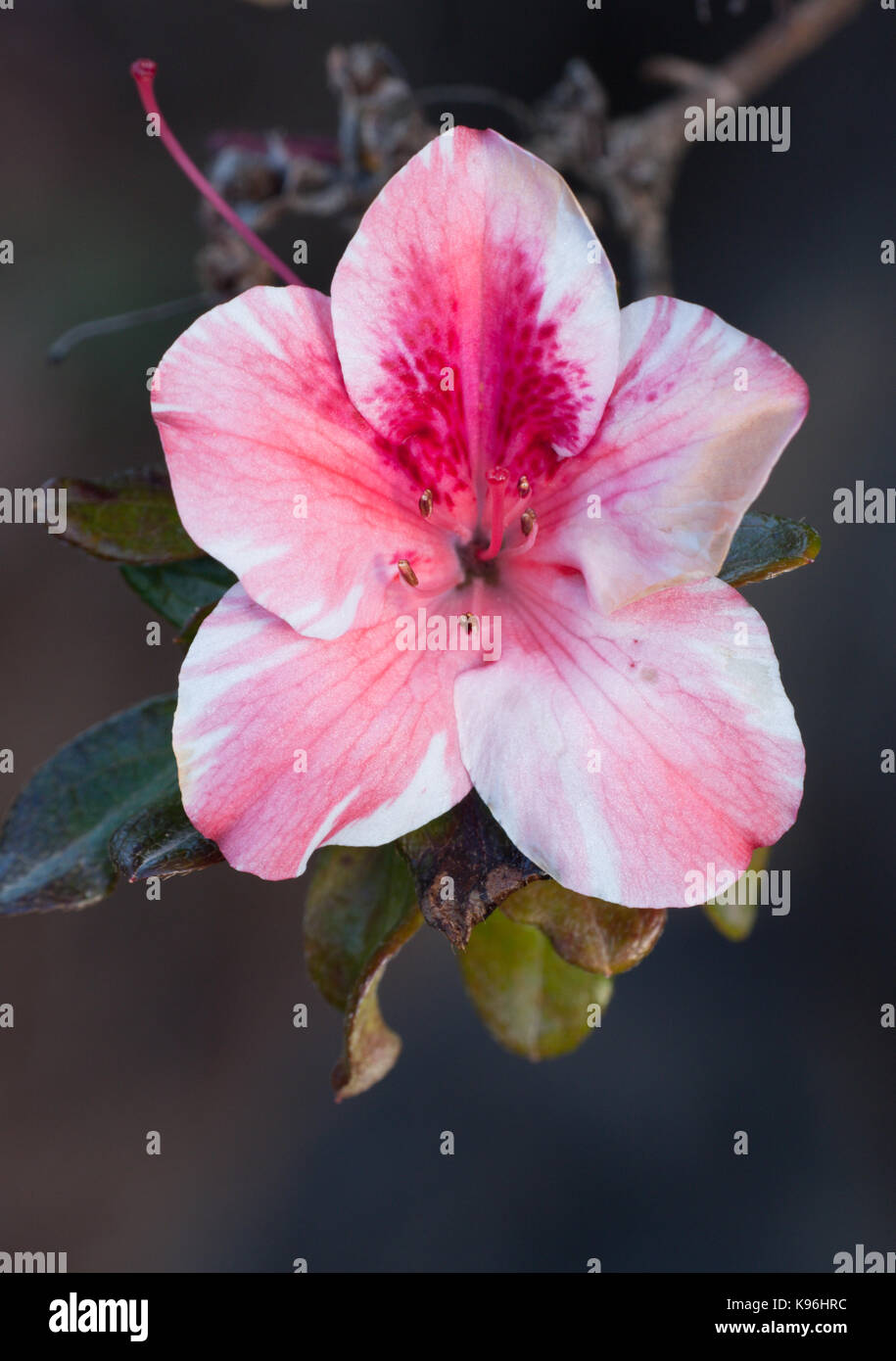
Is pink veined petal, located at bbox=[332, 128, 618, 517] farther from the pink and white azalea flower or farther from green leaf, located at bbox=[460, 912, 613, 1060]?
green leaf, located at bbox=[460, 912, 613, 1060]

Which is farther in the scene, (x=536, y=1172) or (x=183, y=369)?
(x=536, y=1172)

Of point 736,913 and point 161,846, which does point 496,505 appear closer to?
point 161,846

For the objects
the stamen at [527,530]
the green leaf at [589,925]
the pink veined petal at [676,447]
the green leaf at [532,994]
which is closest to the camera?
the pink veined petal at [676,447]

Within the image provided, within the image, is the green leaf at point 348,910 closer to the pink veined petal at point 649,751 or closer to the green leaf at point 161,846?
the green leaf at point 161,846

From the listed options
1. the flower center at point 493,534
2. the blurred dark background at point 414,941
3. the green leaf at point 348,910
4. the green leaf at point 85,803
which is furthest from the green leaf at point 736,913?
the blurred dark background at point 414,941

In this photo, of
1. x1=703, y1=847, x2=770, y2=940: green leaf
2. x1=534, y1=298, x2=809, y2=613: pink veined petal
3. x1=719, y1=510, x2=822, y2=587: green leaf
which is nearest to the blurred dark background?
x1=703, y1=847, x2=770, y2=940: green leaf

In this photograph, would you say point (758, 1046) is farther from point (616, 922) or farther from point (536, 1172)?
point (616, 922)

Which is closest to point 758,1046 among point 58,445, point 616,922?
point 616,922
